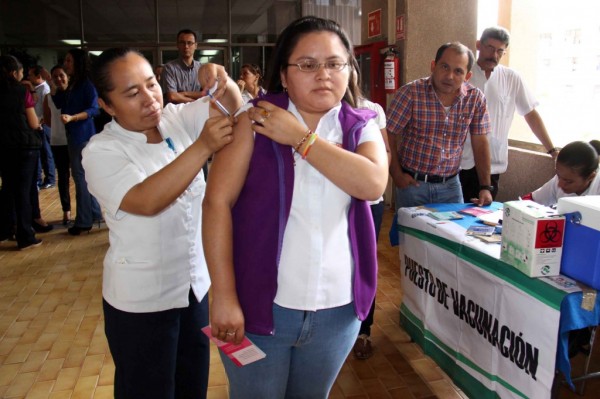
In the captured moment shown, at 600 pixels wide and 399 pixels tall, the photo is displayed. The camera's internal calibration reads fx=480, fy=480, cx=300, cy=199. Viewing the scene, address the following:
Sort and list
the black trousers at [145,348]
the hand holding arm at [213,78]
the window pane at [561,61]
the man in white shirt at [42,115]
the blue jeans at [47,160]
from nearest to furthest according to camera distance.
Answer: the black trousers at [145,348] < the hand holding arm at [213,78] < the window pane at [561,61] < the man in white shirt at [42,115] < the blue jeans at [47,160]

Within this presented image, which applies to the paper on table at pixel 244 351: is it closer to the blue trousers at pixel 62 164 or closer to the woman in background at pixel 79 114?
the woman in background at pixel 79 114

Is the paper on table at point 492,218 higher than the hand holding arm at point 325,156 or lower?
lower

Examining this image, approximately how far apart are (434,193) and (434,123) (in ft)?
1.33

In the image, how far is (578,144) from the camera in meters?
2.19

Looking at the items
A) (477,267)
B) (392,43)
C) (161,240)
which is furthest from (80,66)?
(477,267)

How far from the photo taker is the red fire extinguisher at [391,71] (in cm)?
494

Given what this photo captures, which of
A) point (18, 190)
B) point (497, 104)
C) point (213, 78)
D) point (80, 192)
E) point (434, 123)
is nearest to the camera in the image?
point (213, 78)

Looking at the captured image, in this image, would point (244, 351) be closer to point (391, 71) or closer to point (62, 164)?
point (391, 71)

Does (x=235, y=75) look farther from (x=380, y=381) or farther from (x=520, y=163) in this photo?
(x=380, y=381)

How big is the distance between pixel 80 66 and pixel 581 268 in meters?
4.35

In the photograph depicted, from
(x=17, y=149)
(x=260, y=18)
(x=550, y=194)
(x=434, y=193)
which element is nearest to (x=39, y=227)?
(x=17, y=149)

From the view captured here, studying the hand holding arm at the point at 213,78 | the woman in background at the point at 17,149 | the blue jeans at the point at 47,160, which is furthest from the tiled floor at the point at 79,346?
the blue jeans at the point at 47,160

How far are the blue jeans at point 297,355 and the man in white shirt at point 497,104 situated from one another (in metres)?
2.35

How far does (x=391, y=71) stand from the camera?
16.3ft
